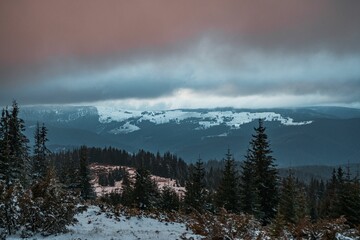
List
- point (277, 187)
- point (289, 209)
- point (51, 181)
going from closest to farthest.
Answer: point (51, 181), point (277, 187), point (289, 209)

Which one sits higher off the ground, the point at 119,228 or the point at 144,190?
the point at 119,228

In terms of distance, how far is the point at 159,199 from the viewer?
5706cm

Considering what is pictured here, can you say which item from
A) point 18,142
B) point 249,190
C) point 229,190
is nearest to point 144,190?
point 229,190

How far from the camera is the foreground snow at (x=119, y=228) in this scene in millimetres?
16344

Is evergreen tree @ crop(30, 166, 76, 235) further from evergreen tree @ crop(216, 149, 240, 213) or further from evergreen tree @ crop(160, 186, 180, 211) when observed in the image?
evergreen tree @ crop(160, 186, 180, 211)

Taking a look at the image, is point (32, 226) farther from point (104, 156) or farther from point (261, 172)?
point (104, 156)

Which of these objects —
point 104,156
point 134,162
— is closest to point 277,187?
point 134,162

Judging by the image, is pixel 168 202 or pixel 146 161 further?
pixel 146 161

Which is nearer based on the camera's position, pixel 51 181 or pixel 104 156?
pixel 51 181

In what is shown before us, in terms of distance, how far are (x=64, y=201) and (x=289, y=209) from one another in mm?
30137

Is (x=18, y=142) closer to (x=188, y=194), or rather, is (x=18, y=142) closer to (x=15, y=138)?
(x=15, y=138)

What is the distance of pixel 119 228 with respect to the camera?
63.0 feet

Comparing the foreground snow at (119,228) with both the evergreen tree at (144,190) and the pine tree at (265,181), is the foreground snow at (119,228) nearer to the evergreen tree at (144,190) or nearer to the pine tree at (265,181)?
the pine tree at (265,181)

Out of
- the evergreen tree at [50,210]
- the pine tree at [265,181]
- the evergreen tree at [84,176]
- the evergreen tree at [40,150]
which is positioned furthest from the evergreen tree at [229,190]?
the evergreen tree at [40,150]
